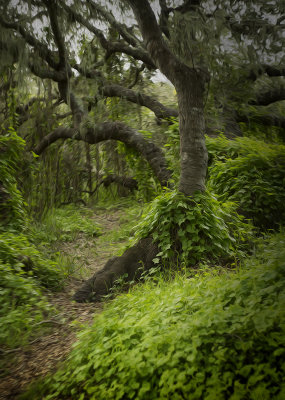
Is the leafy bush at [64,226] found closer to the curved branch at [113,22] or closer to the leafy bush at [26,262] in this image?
the leafy bush at [26,262]

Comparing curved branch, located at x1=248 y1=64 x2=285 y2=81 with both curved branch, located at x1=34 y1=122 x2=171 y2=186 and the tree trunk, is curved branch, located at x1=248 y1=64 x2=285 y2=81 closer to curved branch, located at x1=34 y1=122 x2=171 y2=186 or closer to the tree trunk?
the tree trunk

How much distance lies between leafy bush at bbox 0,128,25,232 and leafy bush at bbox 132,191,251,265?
2.17 m

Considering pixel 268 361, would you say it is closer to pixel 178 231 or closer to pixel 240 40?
pixel 178 231

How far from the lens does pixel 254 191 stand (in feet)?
17.8

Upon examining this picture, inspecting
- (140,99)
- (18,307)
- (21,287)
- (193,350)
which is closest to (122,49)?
(140,99)

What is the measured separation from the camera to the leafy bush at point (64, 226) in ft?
21.3

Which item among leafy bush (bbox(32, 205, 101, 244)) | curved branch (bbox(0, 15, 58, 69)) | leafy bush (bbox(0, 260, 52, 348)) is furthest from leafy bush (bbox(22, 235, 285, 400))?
curved branch (bbox(0, 15, 58, 69))

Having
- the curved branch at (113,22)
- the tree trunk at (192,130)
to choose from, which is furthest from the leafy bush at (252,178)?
the curved branch at (113,22)

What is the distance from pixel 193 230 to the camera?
4.34 metres

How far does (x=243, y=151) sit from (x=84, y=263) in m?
→ 3.66

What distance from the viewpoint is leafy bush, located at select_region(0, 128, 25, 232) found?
5.39 metres

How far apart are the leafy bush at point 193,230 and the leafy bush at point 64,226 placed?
2452 millimetres

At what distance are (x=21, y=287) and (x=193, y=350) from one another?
2.32 metres

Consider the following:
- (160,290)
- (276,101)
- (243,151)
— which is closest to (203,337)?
(160,290)
